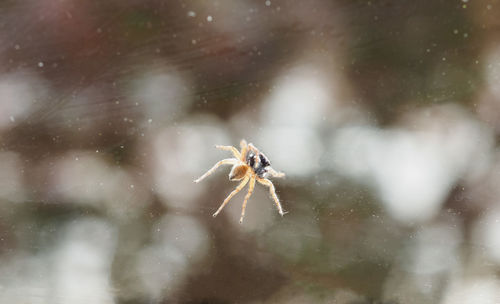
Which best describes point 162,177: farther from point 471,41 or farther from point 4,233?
point 471,41

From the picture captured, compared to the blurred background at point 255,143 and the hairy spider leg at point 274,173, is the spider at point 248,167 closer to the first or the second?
the hairy spider leg at point 274,173

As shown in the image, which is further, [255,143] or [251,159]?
[255,143]

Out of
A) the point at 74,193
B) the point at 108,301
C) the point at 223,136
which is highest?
the point at 223,136

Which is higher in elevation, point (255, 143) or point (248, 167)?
point (255, 143)

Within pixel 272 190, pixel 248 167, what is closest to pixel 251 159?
pixel 248 167

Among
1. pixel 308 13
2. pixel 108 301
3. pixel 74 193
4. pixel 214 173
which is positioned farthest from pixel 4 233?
pixel 308 13

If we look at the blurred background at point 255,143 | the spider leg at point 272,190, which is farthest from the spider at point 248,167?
the blurred background at point 255,143

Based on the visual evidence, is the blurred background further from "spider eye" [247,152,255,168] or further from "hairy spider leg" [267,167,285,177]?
"spider eye" [247,152,255,168]

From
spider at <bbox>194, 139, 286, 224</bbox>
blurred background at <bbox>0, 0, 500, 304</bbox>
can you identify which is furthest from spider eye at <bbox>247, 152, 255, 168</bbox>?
blurred background at <bbox>0, 0, 500, 304</bbox>

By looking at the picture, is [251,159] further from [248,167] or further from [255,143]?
[255,143]
